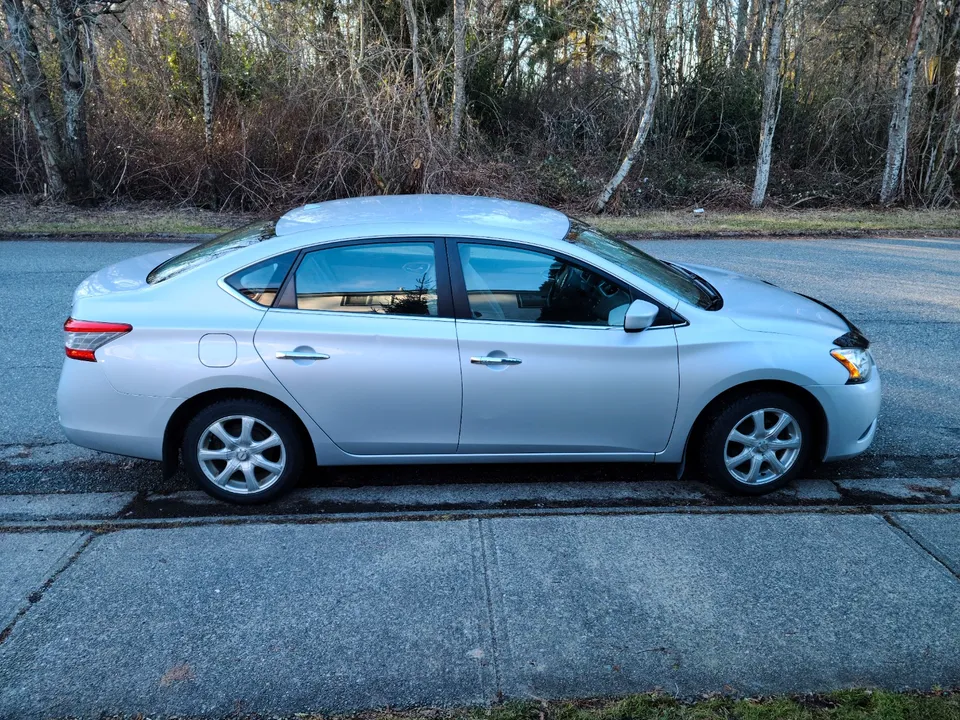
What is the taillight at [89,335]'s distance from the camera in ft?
14.6

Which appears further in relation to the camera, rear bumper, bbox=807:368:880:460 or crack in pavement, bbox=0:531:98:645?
rear bumper, bbox=807:368:880:460

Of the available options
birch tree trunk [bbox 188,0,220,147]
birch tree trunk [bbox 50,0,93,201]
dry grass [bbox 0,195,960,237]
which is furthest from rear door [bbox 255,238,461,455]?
birch tree trunk [bbox 188,0,220,147]

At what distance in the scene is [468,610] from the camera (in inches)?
142

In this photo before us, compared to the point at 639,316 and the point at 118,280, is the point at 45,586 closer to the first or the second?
the point at 118,280

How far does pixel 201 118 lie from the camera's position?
62.7 feet

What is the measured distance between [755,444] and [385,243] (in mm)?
2295

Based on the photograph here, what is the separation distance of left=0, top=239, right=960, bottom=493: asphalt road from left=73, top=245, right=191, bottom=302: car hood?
3.76 feet

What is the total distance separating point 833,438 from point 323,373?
281 centimetres

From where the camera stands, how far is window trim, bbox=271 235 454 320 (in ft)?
14.8

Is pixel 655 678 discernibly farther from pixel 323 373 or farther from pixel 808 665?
pixel 323 373

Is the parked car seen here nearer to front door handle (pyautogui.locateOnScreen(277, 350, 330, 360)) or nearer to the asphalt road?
front door handle (pyautogui.locateOnScreen(277, 350, 330, 360))

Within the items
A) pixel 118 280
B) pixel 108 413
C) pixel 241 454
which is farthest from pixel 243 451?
pixel 118 280

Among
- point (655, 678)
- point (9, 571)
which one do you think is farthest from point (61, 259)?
point (655, 678)

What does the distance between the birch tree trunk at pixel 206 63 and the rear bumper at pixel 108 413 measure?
49.3ft
